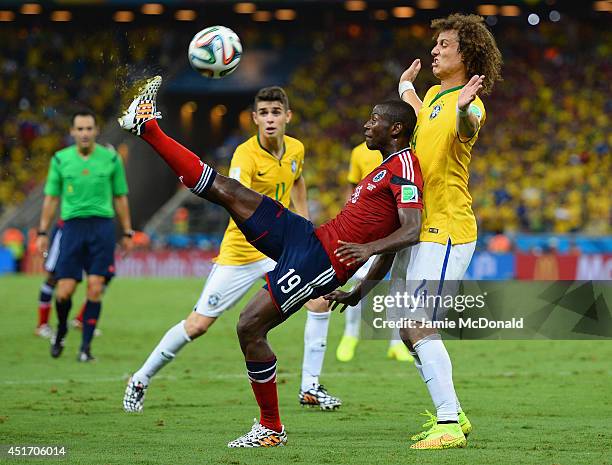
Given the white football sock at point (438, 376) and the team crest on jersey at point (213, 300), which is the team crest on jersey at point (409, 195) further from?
the team crest on jersey at point (213, 300)

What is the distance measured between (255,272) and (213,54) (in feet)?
7.22

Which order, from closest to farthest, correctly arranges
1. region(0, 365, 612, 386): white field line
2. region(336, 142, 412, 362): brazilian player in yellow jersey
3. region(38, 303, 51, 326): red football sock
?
region(0, 365, 612, 386): white field line
region(336, 142, 412, 362): brazilian player in yellow jersey
region(38, 303, 51, 326): red football sock

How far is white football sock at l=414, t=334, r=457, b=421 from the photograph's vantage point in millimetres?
6820

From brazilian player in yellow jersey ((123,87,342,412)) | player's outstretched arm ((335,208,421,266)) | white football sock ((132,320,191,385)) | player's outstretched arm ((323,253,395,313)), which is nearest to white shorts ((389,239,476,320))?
player's outstretched arm ((323,253,395,313))

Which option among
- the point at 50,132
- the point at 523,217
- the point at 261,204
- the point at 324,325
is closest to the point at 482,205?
the point at 523,217

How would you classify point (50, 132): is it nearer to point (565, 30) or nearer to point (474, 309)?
point (565, 30)

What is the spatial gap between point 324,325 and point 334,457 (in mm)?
3045

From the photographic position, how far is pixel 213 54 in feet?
25.5

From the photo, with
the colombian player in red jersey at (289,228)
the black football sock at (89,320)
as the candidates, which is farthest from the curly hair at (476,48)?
the black football sock at (89,320)

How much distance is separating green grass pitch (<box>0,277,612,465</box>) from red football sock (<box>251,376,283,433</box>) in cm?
22

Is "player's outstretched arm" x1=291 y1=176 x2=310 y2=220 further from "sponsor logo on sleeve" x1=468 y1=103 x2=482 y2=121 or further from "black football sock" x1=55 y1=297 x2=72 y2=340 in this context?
"black football sock" x1=55 y1=297 x2=72 y2=340

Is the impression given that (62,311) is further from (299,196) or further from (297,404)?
(297,404)

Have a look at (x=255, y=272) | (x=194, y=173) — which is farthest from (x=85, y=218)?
(x=194, y=173)

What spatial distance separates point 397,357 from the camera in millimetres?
12539
